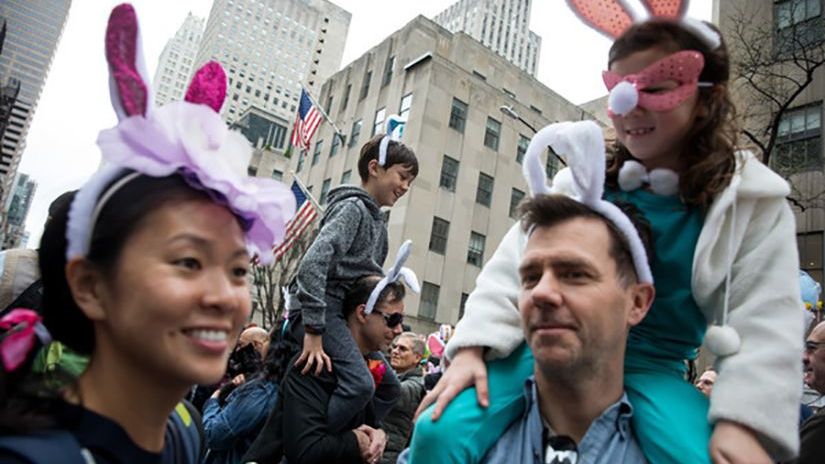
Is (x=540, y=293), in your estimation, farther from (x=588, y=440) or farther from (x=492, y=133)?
(x=492, y=133)

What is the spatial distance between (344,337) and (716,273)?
7.84 ft

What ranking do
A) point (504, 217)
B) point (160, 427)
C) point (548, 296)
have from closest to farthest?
point (160, 427)
point (548, 296)
point (504, 217)

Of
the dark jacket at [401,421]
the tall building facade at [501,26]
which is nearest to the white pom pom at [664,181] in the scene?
the dark jacket at [401,421]

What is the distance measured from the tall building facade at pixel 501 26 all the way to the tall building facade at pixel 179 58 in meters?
83.1

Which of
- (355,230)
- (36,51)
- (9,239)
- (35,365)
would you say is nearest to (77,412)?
(35,365)

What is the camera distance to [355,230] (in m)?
3.98

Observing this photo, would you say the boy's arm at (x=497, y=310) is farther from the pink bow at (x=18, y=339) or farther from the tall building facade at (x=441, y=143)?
the tall building facade at (x=441, y=143)

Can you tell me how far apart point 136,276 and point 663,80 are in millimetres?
1844

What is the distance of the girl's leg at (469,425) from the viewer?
1985mm

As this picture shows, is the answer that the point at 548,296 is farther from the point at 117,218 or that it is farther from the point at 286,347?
the point at 286,347

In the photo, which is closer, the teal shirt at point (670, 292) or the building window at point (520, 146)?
the teal shirt at point (670, 292)

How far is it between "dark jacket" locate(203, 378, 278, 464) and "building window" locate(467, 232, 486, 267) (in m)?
26.2

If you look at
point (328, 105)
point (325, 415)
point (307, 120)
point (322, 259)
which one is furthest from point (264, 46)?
point (325, 415)

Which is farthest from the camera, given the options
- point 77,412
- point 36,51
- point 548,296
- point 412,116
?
point 36,51
